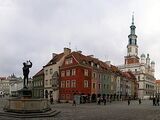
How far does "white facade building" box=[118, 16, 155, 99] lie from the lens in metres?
138

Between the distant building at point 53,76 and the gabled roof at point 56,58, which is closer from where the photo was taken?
the distant building at point 53,76

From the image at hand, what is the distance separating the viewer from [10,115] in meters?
28.3

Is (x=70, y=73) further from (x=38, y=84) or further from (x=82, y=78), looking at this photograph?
(x=38, y=84)

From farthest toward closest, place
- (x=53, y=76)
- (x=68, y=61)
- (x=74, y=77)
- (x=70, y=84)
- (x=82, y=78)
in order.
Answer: (x=53, y=76) → (x=68, y=61) → (x=70, y=84) → (x=82, y=78) → (x=74, y=77)

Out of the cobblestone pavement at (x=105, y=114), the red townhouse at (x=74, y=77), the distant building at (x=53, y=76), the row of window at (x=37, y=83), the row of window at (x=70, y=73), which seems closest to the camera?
the cobblestone pavement at (x=105, y=114)

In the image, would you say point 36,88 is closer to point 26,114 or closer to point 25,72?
point 25,72

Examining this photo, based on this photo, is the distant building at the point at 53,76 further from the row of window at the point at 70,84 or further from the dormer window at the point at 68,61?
the dormer window at the point at 68,61

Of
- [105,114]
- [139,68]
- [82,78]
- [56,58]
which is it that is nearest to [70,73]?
[82,78]

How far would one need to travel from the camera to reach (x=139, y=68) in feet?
456

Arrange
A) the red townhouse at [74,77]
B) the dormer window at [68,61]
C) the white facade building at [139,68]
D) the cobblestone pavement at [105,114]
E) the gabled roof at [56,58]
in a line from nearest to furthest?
1. the cobblestone pavement at [105,114]
2. the red townhouse at [74,77]
3. the dormer window at [68,61]
4. the gabled roof at [56,58]
5. the white facade building at [139,68]

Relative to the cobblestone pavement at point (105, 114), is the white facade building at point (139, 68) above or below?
above

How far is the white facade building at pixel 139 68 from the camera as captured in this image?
138337 millimetres

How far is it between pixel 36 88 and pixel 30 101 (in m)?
61.0

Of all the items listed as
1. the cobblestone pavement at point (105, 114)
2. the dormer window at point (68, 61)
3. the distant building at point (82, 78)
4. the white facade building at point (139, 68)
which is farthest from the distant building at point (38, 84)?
the white facade building at point (139, 68)
